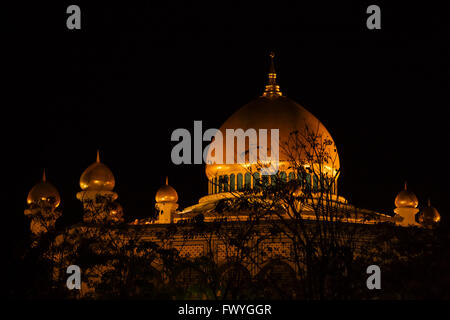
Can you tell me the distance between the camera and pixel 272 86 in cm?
3738

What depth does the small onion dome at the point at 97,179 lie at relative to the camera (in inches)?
1330

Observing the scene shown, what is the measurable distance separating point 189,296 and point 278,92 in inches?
706

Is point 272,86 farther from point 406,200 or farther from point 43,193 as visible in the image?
point 43,193

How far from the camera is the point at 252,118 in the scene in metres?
35.5

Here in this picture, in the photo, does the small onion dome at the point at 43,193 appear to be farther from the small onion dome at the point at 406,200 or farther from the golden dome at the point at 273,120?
the small onion dome at the point at 406,200

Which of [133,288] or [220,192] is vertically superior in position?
[220,192]

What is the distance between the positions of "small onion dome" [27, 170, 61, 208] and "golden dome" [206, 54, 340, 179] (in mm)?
5334

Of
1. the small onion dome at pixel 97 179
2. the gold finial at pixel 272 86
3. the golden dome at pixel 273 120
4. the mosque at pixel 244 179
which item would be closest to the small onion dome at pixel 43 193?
the mosque at pixel 244 179

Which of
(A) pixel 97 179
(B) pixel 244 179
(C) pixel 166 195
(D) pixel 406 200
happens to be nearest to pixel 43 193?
(A) pixel 97 179

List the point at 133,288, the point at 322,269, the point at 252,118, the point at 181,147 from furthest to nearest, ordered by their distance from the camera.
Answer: the point at 252,118 < the point at 181,147 < the point at 133,288 < the point at 322,269

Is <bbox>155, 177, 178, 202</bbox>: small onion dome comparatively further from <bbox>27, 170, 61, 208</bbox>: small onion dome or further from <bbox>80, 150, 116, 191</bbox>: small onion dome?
<bbox>27, 170, 61, 208</bbox>: small onion dome

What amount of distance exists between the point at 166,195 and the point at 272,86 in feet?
17.9
